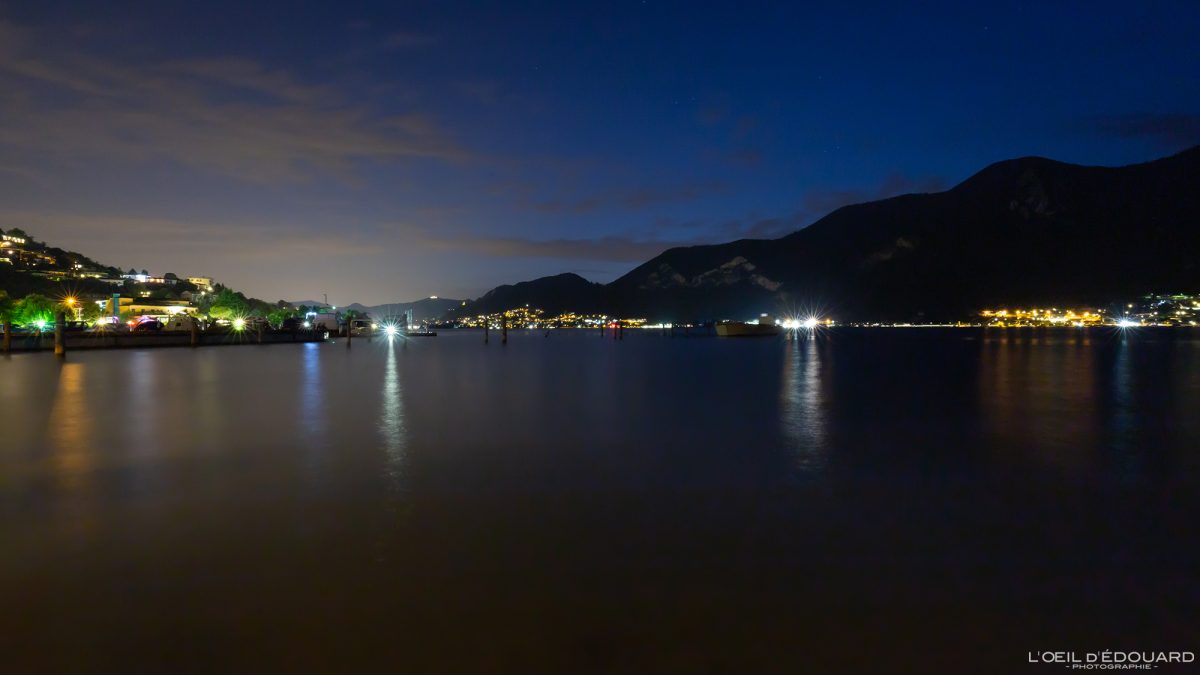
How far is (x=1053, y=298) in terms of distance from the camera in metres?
148

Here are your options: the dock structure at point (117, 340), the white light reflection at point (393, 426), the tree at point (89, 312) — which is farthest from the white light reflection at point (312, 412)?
the tree at point (89, 312)

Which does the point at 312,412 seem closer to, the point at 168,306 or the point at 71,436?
the point at 71,436

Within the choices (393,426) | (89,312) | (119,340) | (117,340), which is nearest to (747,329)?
(119,340)

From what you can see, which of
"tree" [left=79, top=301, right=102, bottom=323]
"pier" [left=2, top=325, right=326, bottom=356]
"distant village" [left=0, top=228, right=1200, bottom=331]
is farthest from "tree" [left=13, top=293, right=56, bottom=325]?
"tree" [left=79, top=301, right=102, bottom=323]

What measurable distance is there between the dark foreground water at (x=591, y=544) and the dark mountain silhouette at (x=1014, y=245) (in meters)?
Result: 163

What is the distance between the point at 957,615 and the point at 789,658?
1.69m

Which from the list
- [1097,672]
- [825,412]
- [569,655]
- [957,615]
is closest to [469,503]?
[569,655]

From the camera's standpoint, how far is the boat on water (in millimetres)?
127062

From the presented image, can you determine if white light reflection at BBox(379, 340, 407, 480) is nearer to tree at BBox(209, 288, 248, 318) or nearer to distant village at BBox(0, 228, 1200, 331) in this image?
distant village at BBox(0, 228, 1200, 331)

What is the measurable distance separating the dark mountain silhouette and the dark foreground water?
163411 millimetres

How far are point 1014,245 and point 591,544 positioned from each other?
180681 mm

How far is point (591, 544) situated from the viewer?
23.0 ft

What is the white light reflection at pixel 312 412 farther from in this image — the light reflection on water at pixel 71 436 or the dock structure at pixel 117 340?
the dock structure at pixel 117 340

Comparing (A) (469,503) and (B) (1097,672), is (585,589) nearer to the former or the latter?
(A) (469,503)
